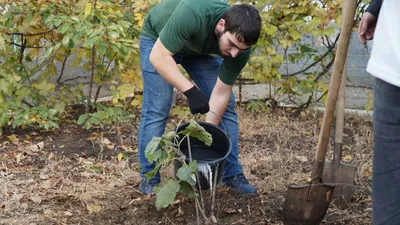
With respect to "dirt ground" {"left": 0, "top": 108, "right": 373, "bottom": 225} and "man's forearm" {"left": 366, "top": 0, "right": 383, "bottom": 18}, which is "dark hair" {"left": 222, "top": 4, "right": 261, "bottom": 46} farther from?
"dirt ground" {"left": 0, "top": 108, "right": 373, "bottom": 225}

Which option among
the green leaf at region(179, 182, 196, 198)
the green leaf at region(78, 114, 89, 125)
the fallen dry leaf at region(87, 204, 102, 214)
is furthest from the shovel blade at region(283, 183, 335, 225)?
the green leaf at region(78, 114, 89, 125)

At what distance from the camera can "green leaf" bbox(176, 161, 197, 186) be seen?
2752mm

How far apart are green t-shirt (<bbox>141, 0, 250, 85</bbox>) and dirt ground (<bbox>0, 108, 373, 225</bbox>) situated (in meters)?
0.78

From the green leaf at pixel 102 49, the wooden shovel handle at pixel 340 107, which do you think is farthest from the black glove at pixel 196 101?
the green leaf at pixel 102 49

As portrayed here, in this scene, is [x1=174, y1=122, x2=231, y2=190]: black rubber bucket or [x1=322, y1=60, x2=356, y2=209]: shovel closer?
[x1=174, y1=122, x2=231, y2=190]: black rubber bucket

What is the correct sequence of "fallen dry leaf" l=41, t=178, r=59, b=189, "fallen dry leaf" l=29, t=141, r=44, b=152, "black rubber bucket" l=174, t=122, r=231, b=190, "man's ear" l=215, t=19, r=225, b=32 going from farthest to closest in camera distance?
"fallen dry leaf" l=29, t=141, r=44, b=152
"fallen dry leaf" l=41, t=178, r=59, b=189
"black rubber bucket" l=174, t=122, r=231, b=190
"man's ear" l=215, t=19, r=225, b=32

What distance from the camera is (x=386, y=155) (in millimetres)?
1809

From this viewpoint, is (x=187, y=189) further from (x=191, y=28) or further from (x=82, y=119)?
(x=82, y=119)

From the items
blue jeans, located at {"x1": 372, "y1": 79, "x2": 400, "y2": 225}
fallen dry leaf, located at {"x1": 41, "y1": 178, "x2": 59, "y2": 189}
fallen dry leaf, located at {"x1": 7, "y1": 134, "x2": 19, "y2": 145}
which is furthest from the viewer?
fallen dry leaf, located at {"x1": 7, "y1": 134, "x2": 19, "y2": 145}

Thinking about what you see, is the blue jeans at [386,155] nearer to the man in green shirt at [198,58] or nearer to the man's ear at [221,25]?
the man in green shirt at [198,58]

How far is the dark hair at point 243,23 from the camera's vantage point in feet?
9.57

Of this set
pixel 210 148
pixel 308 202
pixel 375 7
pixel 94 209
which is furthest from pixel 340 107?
pixel 94 209

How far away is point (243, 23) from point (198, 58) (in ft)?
2.19

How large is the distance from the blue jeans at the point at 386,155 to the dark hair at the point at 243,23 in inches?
46.7
